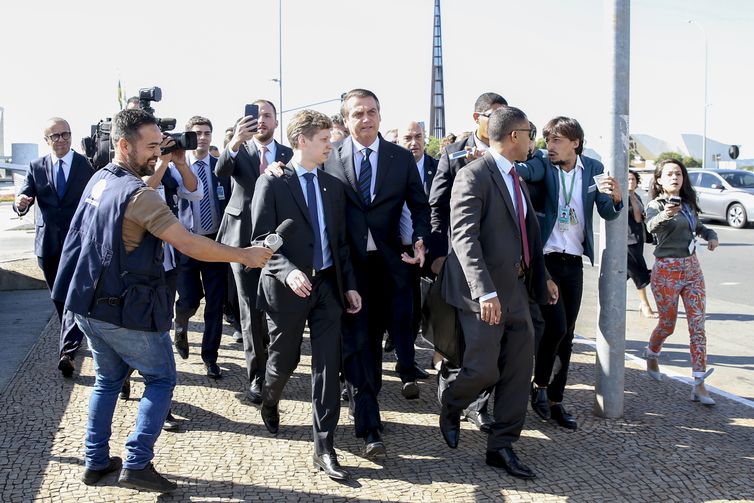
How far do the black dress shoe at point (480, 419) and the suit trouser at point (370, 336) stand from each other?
638mm

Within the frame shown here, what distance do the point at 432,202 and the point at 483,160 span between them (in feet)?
3.82

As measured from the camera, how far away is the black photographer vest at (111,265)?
4.03 m

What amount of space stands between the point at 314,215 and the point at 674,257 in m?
3.16

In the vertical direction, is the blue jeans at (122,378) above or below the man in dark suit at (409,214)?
below

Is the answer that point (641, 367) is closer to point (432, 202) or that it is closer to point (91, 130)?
point (432, 202)

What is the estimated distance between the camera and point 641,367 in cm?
689

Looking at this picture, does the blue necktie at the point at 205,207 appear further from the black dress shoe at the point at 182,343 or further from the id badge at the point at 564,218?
the id badge at the point at 564,218

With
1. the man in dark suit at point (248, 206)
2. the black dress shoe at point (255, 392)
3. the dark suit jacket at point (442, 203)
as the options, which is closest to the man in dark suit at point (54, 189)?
the man in dark suit at point (248, 206)

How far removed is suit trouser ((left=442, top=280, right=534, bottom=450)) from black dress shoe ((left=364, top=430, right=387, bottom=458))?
0.52m

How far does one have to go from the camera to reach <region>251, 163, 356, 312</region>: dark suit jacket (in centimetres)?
462

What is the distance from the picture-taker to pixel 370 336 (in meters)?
5.46

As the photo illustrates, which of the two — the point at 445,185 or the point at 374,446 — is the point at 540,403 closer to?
the point at 374,446

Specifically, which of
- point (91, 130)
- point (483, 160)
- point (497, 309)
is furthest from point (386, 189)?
point (91, 130)

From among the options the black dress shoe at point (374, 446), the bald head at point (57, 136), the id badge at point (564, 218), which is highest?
the bald head at point (57, 136)
